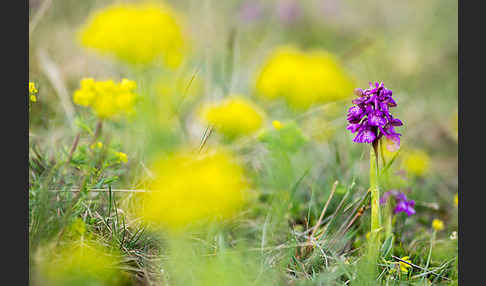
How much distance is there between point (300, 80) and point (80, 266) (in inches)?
79.2

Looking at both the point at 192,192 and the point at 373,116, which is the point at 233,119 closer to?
the point at 373,116

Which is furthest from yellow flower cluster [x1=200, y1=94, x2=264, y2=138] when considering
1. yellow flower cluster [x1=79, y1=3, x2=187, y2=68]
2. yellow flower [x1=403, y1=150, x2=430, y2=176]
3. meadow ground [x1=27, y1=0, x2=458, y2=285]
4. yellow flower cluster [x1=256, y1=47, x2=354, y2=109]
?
yellow flower [x1=403, y1=150, x2=430, y2=176]

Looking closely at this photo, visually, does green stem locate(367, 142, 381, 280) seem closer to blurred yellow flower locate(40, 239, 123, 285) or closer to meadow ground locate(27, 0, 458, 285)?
meadow ground locate(27, 0, 458, 285)

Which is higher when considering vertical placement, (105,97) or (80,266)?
(105,97)

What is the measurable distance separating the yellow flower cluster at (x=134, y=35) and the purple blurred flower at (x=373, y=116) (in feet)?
2.92

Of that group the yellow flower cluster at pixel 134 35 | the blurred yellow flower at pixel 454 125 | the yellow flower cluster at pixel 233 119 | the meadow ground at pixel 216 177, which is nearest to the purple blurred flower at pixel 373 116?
the meadow ground at pixel 216 177

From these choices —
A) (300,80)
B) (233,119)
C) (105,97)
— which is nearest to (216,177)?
(105,97)

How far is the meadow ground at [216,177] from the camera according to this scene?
5.59 feet

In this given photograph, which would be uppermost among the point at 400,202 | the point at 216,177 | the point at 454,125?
the point at 454,125

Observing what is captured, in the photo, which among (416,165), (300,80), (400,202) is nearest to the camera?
(400,202)

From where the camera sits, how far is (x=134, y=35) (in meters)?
1.94

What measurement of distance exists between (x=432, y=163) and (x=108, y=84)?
283cm

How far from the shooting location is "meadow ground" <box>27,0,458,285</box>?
5.59 feet

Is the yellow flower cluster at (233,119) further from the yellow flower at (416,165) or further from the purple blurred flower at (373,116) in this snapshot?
the yellow flower at (416,165)
